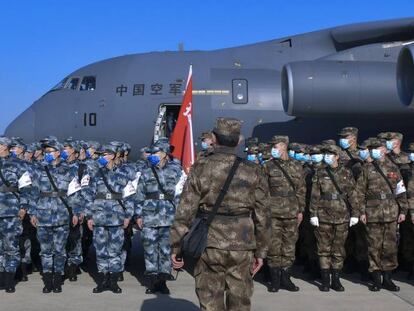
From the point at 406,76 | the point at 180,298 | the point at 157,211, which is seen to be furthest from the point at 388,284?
the point at 406,76

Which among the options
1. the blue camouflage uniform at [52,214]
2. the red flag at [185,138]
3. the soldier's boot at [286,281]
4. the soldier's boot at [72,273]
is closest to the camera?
the blue camouflage uniform at [52,214]

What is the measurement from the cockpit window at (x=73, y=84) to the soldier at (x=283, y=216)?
684cm

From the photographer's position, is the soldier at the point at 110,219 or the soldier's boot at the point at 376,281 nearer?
the soldier at the point at 110,219

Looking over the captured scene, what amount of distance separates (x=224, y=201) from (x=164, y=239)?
298 centimetres

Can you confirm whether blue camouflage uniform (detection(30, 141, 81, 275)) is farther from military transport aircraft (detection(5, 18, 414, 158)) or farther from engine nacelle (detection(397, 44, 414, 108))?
engine nacelle (detection(397, 44, 414, 108))

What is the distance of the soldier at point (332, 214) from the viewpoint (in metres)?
7.40

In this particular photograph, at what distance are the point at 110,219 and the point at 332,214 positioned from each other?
293 cm

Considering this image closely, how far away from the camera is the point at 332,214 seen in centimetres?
739

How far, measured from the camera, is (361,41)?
1259cm

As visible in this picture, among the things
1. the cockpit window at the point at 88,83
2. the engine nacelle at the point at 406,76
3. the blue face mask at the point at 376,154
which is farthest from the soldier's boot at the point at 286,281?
the cockpit window at the point at 88,83

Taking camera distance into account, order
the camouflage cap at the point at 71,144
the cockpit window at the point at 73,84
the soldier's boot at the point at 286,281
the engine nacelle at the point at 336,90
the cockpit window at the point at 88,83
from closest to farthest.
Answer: the soldier's boot at the point at 286,281 → the camouflage cap at the point at 71,144 → the engine nacelle at the point at 336,90 → the cockpit window at the point at 88,83 → the cockpit window at the point at 73,84

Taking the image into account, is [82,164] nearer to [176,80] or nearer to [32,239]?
[32,239]

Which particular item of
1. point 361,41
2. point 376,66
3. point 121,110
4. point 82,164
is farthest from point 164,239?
point 361,41

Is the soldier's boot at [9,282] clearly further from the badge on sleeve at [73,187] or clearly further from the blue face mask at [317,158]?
the blue face mask at [317,158]
